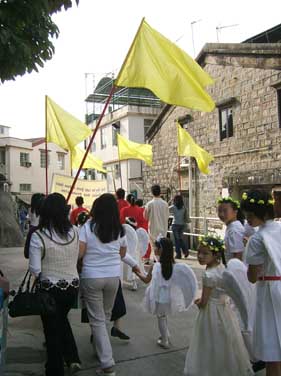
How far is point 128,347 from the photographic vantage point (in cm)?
493

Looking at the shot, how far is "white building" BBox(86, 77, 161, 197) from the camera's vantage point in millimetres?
32719

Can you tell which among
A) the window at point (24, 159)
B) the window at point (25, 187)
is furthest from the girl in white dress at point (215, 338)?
the window at point (24, 159)

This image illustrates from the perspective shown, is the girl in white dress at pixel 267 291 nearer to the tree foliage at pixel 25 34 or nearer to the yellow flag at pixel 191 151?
the tree foliage at pixel 25 34

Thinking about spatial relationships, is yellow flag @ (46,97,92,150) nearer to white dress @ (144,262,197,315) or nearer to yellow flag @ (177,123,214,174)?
white dress @ (144,262,197,315)

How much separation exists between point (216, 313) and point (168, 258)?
43.5 inches

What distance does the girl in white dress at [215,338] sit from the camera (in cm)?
380

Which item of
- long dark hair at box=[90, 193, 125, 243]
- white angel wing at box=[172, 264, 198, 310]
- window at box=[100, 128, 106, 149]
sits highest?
window at box=[100, 128, 106, 149]

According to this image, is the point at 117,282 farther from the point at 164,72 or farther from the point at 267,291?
the point at 164,72

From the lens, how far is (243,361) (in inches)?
151

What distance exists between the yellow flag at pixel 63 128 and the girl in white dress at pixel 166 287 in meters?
4.10

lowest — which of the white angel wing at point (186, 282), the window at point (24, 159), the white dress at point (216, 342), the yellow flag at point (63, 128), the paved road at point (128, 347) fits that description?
the paved road at point (128, 347)

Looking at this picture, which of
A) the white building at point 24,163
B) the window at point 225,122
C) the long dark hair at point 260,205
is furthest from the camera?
the white building at point 24,163

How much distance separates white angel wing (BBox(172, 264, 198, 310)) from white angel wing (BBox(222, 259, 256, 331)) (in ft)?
2.75

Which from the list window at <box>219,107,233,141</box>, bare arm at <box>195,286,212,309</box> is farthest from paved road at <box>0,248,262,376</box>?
window at <box>219,107,233,141</box>
